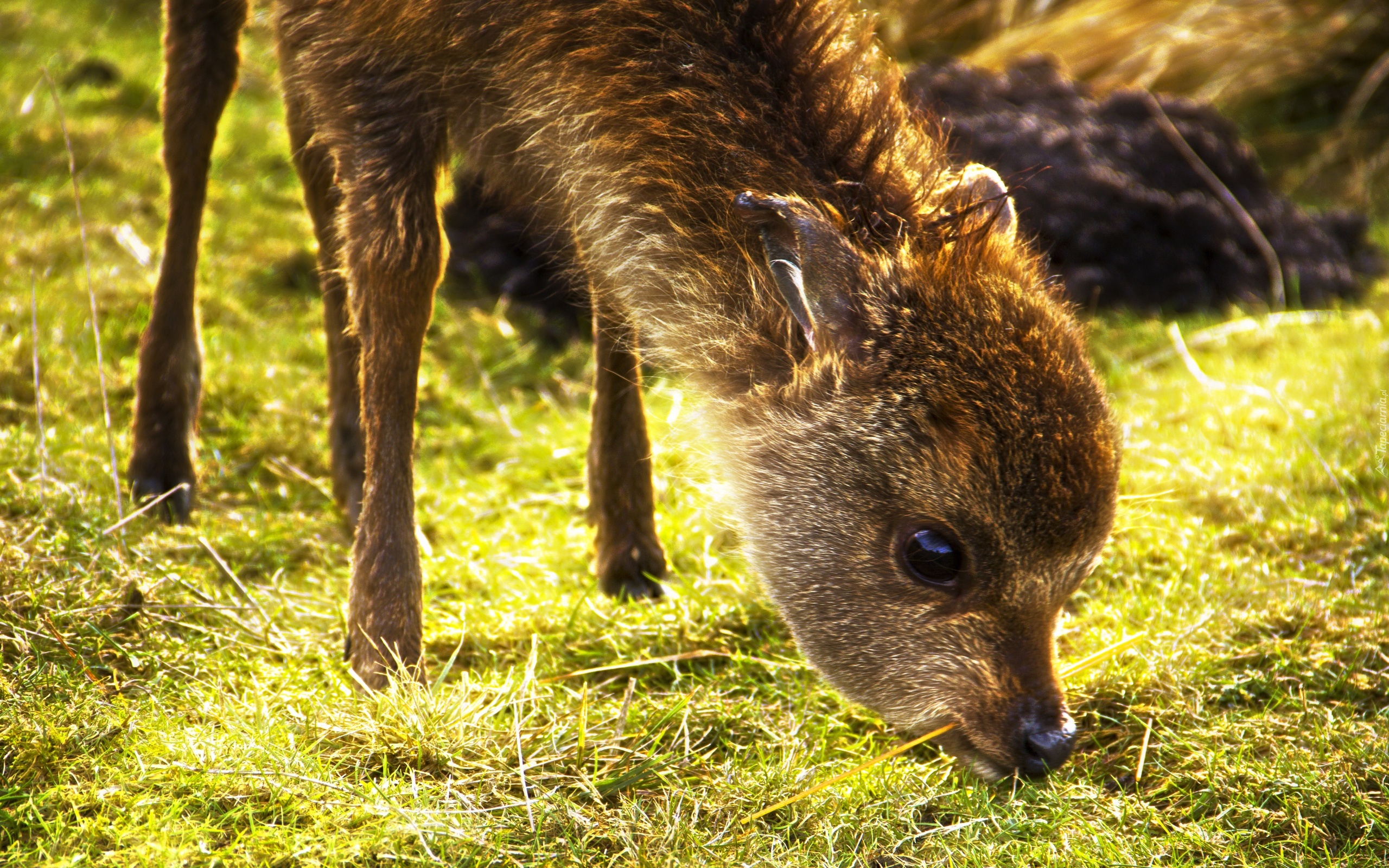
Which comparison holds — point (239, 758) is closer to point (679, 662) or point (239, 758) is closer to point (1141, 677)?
point (679, 662)

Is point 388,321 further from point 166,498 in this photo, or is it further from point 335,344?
point 166,498

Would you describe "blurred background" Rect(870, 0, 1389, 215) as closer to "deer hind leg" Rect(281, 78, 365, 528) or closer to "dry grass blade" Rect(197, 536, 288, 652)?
"deer hind leg" Rect(281, 78, 365, 528)

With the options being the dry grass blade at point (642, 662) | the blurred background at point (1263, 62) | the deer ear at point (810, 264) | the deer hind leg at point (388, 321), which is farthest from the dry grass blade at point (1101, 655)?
the blurred background at point (1263, 62)

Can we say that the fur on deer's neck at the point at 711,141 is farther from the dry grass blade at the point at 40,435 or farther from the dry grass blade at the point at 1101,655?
the dry grass blade at the point at 40,435

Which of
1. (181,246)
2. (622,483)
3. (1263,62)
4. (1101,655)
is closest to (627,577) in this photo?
(622,483)

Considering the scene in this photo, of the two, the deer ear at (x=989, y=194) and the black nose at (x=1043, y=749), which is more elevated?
the deer ear at (x=989, y=194)

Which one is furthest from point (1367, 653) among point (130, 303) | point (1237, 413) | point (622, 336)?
point (130, 303)

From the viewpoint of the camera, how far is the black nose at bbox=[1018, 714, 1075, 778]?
304 cm

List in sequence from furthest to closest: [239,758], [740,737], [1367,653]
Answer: [1367,653] < [740,737] < [239,758]

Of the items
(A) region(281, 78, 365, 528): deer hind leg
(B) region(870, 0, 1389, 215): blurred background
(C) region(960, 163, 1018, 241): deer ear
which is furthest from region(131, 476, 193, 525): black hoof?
(B) region(870, 0, 1389, 215): blurred background

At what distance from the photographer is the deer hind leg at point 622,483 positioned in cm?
432

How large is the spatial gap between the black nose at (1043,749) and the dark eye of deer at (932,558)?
44cm

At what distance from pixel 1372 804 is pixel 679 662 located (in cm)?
196

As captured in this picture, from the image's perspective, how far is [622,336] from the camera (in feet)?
13.3
